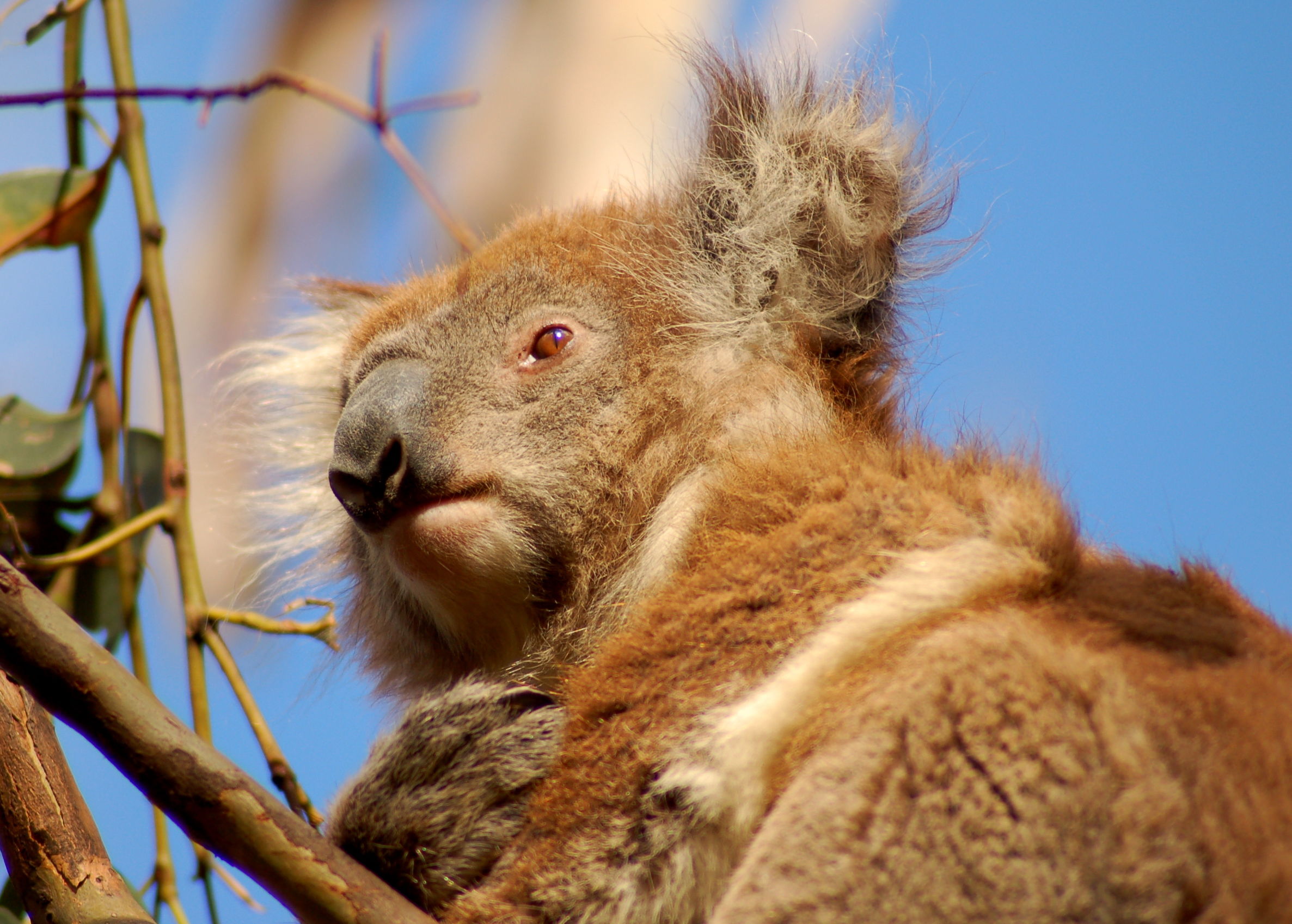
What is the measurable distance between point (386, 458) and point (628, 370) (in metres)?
0.52

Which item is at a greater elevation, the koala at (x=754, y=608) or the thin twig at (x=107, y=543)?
the thin twig at (x=107, y=543)

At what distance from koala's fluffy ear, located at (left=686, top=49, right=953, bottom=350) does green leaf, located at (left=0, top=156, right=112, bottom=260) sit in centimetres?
154

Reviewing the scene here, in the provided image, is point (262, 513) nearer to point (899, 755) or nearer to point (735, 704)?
point (735, 704)

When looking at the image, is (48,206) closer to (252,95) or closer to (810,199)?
(252,95)

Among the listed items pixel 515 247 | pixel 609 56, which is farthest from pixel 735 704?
pixel 609 56

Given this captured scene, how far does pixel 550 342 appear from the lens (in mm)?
2516

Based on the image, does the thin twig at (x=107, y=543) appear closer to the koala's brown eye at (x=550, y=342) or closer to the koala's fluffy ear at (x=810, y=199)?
the koala's brown eye at (x=550, y=342)

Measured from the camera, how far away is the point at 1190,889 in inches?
55.6

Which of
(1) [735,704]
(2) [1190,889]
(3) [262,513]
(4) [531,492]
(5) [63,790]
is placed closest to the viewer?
(2) [1190,889]

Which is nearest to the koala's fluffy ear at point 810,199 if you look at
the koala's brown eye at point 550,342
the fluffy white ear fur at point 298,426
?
the koala's brown eye at point 550,342

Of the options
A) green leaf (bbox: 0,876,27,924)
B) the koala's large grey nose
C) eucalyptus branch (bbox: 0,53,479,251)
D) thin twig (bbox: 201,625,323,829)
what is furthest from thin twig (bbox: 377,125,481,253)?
green leaf (bbox: 0,876,27,924)

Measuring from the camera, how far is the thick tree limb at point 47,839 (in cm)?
183

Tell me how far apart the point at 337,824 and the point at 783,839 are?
90 cm

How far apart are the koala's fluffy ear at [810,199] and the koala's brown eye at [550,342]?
1.02 feet
